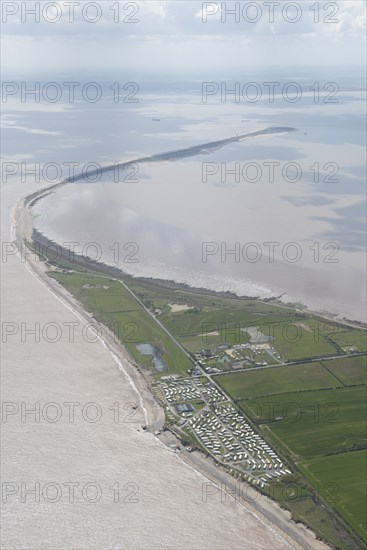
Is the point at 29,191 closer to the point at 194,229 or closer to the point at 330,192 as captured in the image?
the point at 194,229

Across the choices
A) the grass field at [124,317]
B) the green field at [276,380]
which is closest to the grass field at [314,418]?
the green field at [276,380]

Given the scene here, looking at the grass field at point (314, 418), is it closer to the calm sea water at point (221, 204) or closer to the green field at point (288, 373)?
the green field at point (288, 373)

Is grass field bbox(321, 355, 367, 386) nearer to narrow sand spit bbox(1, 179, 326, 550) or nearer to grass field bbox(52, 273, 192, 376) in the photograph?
grass field bbox(52, 273, 192, 376)

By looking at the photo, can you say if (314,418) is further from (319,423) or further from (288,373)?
(288,373)

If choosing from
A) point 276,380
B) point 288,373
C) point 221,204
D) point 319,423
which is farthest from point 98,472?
point 221,204

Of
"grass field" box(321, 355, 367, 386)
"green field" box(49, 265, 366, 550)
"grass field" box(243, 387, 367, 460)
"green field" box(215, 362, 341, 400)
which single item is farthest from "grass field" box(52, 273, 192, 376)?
"grass field" box(321, 355, 367, 386)

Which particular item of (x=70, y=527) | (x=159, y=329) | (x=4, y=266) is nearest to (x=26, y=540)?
(x=70, y=527)
